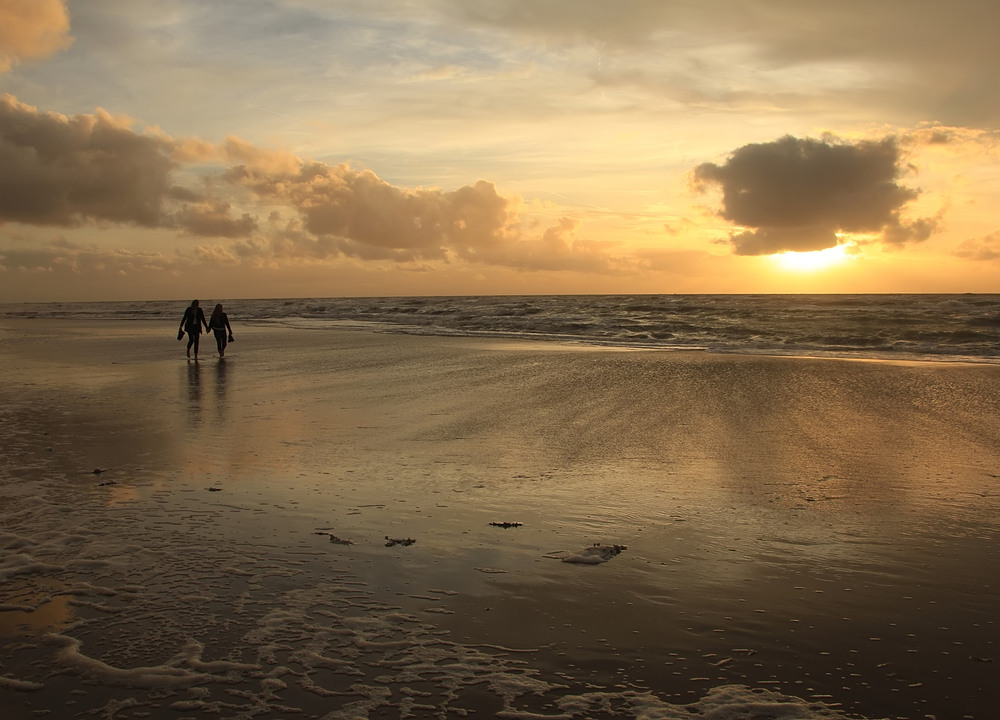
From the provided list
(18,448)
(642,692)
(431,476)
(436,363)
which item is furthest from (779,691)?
(436,363)

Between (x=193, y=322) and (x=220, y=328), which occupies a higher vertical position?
(x=193, y=322)

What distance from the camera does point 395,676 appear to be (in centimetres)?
376

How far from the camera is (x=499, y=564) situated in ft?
17.3

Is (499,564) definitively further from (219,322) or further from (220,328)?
(219,322)

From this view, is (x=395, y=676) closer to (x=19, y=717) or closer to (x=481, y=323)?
(x=19, y=717)

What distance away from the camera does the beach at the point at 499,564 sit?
3691mm

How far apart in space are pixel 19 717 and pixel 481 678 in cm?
217

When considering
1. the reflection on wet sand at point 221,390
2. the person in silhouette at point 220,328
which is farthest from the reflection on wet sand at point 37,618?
the person in silhouette at point 220,328

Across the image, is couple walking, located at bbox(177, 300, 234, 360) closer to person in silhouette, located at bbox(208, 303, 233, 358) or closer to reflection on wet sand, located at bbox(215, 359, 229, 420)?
person in silhouette, located at bbox(208, 303, 233, 358)

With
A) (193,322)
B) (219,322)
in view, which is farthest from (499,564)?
(219,322)

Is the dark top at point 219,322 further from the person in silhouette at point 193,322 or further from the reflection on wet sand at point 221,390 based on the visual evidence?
the reflection on wet sand at point 221,390

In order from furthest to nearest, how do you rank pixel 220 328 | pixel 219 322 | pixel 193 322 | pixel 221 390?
pixel 219 322 < pixel 220 328 < pixel 193 322 < pixel 221 390

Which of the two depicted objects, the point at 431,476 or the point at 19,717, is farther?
the point at 431,476

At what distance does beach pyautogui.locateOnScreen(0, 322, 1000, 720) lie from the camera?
3.69 metres
